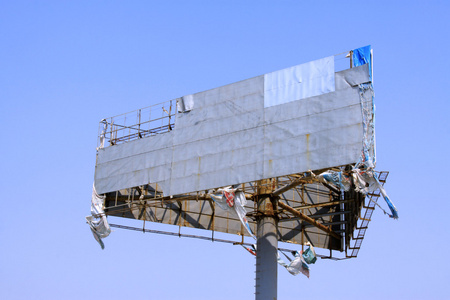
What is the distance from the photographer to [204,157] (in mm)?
35969

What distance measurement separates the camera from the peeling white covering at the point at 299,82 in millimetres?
33656

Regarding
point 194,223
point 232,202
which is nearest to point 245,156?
point 232,202

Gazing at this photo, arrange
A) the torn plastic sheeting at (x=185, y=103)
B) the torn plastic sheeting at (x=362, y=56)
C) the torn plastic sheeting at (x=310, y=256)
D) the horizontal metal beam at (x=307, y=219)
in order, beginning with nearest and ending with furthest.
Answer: the torn plastic sheeting at (x=362, y=56), the horizontal metal beam at (x=307, y=219), the torn plastic sheeting at (x=310, y=256), the torn plastic sheeting at (x=185, y=103)

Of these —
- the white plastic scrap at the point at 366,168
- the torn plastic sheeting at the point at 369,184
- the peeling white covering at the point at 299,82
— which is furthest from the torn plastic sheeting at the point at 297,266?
the peeling white covering at the point at 299,82

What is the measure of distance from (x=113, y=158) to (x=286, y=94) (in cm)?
1092

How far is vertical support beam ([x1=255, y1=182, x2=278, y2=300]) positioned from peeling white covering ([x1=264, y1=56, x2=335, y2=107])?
16.8 feet

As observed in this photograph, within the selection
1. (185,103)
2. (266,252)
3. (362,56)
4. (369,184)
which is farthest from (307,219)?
(362,56)

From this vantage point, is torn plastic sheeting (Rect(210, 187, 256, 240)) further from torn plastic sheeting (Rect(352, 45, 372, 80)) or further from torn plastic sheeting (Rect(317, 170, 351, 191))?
torn plastic sheeting (Rect(352, 45, 372, 80))

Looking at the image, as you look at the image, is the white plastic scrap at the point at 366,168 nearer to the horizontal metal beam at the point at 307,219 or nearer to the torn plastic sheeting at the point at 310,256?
the horizontal metal beam at the point at 307,219

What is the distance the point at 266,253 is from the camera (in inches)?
1421

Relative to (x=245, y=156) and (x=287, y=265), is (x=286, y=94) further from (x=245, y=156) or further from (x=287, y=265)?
(x=287, y=265)

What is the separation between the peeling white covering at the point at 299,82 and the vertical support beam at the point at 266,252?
5.11 metres

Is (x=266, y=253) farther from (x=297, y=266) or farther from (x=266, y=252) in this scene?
(x=297, y=266)

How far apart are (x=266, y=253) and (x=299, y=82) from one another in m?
8.60
